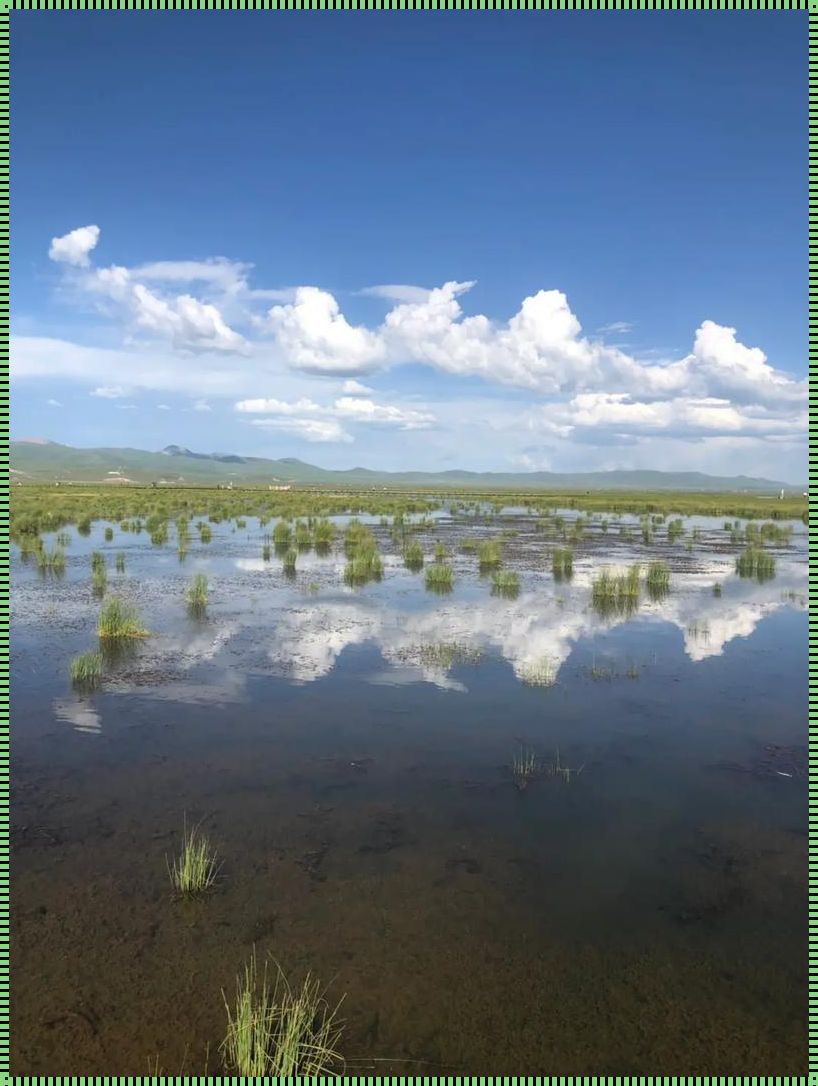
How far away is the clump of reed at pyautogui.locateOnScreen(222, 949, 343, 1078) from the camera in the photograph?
464 cm

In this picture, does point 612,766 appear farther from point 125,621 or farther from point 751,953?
point 125,621

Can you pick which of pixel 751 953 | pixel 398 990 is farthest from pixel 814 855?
pixel 398 990

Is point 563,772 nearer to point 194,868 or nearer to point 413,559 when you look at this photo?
point 194,868

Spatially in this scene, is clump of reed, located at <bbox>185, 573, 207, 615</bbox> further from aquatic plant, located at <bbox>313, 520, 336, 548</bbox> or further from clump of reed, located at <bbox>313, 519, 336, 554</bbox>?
aquatic plant, located at <bbox>313, 520, 336, 548</bbox>

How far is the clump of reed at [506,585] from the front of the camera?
72.4 ft

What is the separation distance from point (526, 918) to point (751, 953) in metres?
1.98

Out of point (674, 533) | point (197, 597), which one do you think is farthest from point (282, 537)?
point (674, 533)

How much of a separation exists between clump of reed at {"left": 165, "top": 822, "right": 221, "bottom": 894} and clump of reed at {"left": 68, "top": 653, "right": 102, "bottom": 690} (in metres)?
6.44

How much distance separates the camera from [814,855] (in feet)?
24.5

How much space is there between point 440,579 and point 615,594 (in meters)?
5.93

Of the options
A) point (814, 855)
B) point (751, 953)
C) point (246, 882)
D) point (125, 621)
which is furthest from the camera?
point (125, 621)

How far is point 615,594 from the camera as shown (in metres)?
21.8

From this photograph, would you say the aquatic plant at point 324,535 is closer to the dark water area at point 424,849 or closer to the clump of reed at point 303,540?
the clump of reed at point 303,540

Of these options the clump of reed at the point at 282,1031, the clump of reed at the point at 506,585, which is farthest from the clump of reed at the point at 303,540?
the clump of reed at the point at 282,1031
